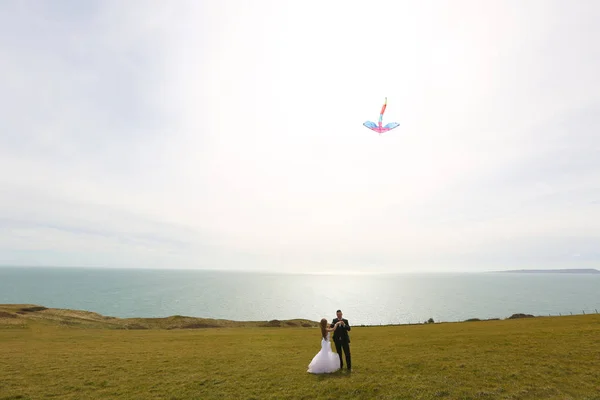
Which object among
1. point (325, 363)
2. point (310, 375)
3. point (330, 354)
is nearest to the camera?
point (310, 375)

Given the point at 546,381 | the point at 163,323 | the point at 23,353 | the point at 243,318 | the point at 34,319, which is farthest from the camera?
the point at 243,318

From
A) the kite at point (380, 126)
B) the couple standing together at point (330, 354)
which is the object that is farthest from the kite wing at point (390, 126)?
the couple standing together at point (330, 354)

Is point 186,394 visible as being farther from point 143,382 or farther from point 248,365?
point 248,365

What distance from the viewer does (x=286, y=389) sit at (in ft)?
50.4

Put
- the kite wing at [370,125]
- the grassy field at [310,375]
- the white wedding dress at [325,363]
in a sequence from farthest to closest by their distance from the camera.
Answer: the kite wing at [370,125] < the white wedding dress at [325,363] < the grassy field at [310,375]

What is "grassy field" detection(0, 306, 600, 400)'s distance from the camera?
14758mm

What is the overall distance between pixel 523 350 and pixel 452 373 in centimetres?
892

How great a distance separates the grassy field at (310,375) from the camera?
14758mm

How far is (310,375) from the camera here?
17.4 metres

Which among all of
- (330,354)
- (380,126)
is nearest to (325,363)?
(330,354)

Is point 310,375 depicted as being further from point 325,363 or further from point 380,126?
point 380,126

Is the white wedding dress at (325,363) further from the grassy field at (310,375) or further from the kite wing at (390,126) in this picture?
the kite wing at (390,126)

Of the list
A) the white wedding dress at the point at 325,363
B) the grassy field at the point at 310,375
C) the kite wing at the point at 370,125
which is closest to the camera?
the grassy field at the point at 310,375

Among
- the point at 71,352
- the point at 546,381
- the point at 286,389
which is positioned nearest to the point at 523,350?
the point at 546,381
